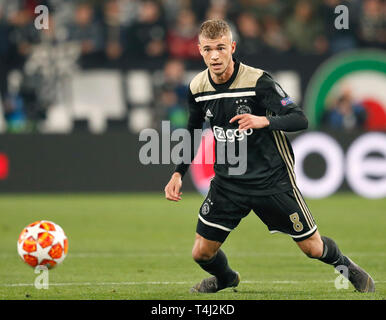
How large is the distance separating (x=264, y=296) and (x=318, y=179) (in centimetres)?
1000

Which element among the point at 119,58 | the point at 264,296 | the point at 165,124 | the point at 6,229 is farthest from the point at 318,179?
the point at 264,296

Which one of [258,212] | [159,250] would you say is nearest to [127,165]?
[159,250]

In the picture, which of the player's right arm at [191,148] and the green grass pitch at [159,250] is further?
the green grass pitch at [159,250]

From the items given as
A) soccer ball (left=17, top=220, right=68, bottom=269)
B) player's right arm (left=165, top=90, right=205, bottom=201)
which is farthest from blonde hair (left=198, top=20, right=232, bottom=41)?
soccer ball (left=17, top=220, right=68, bottom=269)

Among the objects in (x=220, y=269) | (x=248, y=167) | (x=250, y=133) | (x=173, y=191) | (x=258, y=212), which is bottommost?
(x=220, y=269)

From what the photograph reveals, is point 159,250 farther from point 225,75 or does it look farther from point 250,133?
point 225,75

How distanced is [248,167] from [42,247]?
207 centimetres

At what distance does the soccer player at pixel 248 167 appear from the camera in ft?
22.9

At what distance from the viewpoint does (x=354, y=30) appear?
1834 centimetres

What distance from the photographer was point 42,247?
26.2 feet

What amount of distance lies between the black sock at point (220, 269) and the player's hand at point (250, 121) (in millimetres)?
1341

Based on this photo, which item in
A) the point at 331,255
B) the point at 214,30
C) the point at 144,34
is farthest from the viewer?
the point at 144,34

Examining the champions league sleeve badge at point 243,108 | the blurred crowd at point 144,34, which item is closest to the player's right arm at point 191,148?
the champions league sleeve badge at point 243,108

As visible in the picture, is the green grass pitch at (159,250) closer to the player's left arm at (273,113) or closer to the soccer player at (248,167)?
the soccer player at (248,167)
